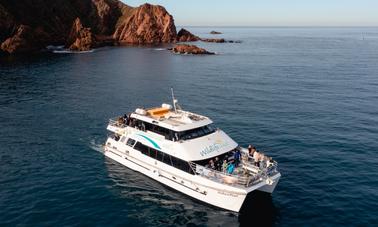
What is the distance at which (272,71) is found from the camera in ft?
285

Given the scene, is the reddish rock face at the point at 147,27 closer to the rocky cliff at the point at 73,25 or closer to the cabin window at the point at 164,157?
the rocky cliff at the point at 73,25

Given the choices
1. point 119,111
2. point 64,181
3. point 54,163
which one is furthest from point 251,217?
point 119,111

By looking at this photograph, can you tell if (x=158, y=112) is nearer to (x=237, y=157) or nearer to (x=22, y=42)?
(x=237, y=157)

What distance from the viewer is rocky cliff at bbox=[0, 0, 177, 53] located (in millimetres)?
123812

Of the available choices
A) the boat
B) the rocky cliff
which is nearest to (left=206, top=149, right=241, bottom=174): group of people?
the boat

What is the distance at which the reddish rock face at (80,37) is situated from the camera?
465 feet

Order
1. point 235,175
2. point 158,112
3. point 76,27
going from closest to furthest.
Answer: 1. point 235,175
2. point 158,112
3. point 76,27

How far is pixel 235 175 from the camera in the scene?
1054 inches

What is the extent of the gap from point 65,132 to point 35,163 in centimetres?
904

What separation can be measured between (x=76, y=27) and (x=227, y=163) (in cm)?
13613

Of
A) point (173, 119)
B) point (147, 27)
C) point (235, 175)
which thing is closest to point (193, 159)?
point (235, 175)

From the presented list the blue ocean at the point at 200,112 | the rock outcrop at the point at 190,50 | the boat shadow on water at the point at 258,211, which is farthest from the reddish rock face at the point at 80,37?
the boat shadow on water at the point at 258,211

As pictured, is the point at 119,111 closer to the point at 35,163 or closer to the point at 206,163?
the point at 35,163

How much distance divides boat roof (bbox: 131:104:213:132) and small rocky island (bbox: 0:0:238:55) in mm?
99069
